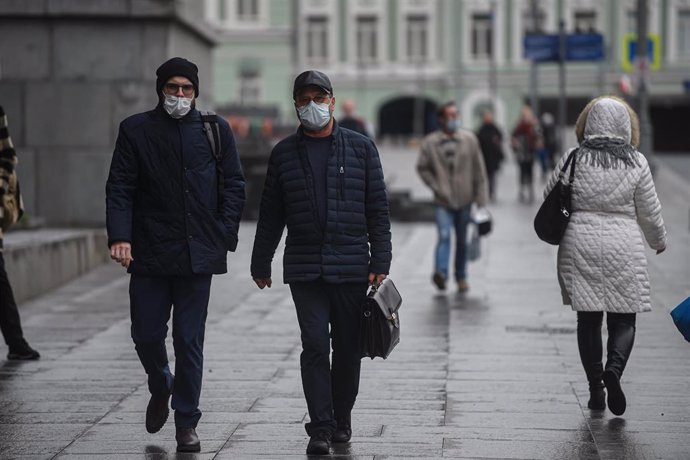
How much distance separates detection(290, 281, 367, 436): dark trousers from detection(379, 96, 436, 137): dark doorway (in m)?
67.4

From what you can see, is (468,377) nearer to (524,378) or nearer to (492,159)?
(524,378)

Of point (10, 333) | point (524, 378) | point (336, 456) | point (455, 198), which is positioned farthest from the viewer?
point (455, 198)

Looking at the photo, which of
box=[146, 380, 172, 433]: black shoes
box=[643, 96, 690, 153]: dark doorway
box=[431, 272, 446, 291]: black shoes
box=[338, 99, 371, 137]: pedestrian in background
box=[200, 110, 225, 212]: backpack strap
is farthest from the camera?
box=[643, 96, 690, 153]: dark doorway

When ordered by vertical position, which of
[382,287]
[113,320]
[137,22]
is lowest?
[113,320]

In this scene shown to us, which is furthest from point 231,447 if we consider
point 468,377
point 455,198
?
point 455,198

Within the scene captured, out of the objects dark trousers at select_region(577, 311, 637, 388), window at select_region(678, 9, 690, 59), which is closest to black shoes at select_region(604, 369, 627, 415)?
dark trousers at select_region(577, 311, 637, 388)

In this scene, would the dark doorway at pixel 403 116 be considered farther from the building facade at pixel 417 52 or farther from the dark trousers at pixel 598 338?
the dark trousers at pixel 598 338

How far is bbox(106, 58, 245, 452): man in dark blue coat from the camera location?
694cm

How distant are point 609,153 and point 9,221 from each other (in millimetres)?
3838

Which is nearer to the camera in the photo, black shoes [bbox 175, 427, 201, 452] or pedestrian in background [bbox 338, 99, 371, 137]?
black shoes [bbox 175, 427, 201, 452]

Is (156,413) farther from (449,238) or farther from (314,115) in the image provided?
(449,238)

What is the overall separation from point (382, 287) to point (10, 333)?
11.5 feet

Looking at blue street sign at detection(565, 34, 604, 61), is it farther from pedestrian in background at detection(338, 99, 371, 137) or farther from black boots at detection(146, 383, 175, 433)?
black boots at detection(146, 383, 175, 433)

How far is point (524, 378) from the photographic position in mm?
8922
